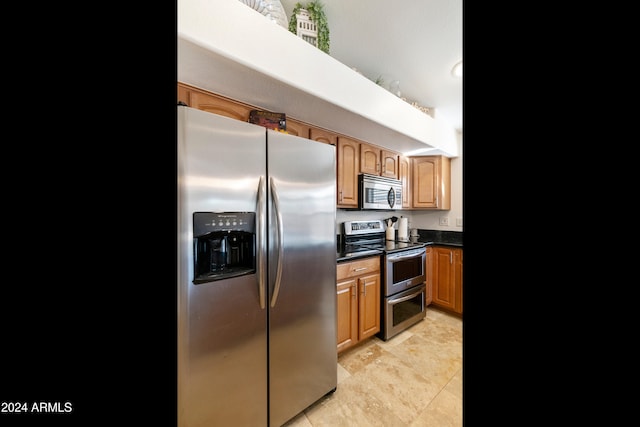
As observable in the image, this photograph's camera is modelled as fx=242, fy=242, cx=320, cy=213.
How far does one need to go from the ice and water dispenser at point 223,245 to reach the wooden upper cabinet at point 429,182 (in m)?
2.29

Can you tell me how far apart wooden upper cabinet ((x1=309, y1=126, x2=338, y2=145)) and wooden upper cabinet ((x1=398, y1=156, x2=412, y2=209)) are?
3.30 feet

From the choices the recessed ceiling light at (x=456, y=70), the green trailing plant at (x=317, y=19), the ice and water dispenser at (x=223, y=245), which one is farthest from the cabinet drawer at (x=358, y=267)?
the recessed ceiling light at (x=456, y=70)

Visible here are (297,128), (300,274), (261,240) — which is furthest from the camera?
(297,128)

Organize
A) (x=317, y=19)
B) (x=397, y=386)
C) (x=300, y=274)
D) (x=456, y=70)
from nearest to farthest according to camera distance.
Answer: (x=300, y=274) < (x=317, y=19) < (x=397, y=386) < (x=456, y=70)

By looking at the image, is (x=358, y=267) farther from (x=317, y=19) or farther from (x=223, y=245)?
(x=317, y=19)

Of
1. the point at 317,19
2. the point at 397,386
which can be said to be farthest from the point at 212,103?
the point at 397,386

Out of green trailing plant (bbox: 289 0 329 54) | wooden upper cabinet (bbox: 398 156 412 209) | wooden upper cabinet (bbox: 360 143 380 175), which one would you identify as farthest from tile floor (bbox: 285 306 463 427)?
green trailing plant (bbox: 289 0 329 54)

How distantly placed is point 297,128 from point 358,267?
3.63ft

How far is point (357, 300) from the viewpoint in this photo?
70.9 inches

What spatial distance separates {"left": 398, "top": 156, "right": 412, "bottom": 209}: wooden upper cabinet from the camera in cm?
266

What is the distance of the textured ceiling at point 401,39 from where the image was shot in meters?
1.36

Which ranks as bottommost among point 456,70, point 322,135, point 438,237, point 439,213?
point 438,237
